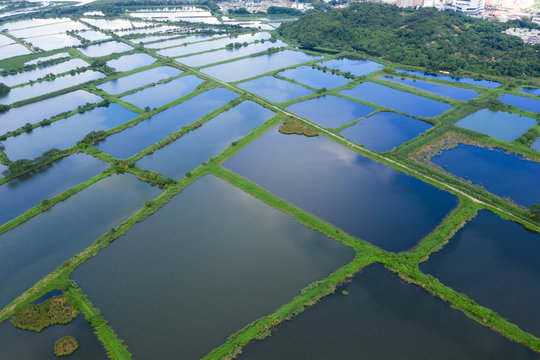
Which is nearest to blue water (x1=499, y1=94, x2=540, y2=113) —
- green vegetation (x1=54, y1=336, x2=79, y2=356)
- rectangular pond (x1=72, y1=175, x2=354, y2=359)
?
rectangular pond (x1=72, y1=175, x2=354, y2=359)

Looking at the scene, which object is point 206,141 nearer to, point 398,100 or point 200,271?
point 200,271

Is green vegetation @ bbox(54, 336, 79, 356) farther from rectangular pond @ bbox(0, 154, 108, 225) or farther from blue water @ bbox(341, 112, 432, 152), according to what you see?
blue water @ bbox(341, 112, 432, 152)

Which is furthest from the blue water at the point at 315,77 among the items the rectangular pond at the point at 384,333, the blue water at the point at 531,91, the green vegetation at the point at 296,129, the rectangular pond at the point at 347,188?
the rectangular pond at the point at 384,333

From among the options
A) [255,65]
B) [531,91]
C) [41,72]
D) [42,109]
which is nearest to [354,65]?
[255,65]

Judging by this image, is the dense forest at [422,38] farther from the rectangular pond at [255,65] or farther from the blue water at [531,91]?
the rectangular pond at [255,65]

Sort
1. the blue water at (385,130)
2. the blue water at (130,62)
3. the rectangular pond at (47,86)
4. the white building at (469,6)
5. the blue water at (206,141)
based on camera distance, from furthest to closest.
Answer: the white building at (469,6)
the blue water at (130,62)
the rectangular pond at (47,86)
the blue water at (385,130)
the blue water at (206,141)

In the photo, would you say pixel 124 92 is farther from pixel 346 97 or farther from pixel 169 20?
pixel 169 20

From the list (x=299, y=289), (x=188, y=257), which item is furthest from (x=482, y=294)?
(x=188, y=257)
